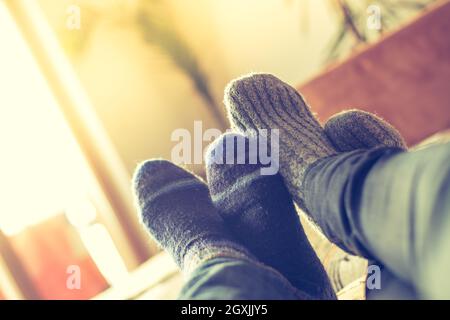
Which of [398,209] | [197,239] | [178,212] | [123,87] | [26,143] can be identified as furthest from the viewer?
[123,87]

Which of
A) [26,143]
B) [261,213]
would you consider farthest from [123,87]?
[261,213]

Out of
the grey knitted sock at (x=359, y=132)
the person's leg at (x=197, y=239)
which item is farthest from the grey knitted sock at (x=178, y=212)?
the grey knitted sock at (x=359, y=132)

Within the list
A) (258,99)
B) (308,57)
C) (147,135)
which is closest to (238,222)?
(258,99)

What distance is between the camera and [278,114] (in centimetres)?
91

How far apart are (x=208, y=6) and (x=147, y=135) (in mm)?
664

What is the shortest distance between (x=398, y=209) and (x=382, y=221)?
0.07 feet

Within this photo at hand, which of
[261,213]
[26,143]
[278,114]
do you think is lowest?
[261,213]

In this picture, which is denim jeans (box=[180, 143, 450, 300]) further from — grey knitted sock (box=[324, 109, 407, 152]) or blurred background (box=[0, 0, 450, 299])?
blurred background (box=[0, 0, 450, 299])

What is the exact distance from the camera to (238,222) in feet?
2.59

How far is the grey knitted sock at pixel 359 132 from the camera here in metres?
0.75

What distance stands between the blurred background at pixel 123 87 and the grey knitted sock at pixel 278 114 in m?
0.45

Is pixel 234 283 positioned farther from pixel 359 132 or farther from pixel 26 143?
pixel 26 143

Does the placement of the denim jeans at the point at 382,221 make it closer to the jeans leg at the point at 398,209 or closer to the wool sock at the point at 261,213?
the jeans leg at the point at 398,209
